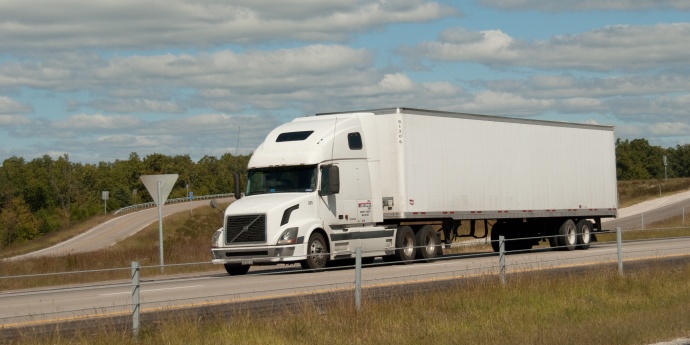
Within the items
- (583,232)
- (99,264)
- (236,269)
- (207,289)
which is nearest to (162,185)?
(236,269)

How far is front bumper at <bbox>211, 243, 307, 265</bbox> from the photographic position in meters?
26.6

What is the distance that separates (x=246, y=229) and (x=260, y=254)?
0.72 meters

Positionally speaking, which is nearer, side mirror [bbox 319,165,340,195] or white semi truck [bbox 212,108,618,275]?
white semi truck [bbox 212,108,618,275]

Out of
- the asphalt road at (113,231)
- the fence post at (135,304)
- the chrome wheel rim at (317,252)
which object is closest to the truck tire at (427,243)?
the chrome wheel rim at (317,252)

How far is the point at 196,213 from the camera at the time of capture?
105812 mm

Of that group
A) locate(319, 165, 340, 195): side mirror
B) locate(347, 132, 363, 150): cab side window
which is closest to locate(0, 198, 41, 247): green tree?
locate(347, 132, 363, 150): cab side window

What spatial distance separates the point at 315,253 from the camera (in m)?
27.1

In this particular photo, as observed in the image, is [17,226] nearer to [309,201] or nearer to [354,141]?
[354,141]

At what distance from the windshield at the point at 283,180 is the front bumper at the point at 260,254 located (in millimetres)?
1731

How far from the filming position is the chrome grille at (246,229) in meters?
26.8

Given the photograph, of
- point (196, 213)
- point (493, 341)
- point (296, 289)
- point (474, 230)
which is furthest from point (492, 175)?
point (196, 213)

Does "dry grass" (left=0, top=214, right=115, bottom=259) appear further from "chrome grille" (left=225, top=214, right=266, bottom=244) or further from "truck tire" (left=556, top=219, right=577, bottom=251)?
"chrome grille" (left=225, top=214, right=266, bottom=244)

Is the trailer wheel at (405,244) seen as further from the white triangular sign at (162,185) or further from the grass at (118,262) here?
the white triangular sign at (162,185)

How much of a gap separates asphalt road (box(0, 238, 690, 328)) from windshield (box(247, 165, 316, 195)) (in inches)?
87.5
